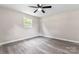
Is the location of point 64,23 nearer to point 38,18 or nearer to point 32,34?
point 38,18

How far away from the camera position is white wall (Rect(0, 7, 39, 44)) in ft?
4.84

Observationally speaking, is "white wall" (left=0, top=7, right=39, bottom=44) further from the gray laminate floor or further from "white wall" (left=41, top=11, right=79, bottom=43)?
"white wall" (left=41, top=11, right=79, bottom=43)

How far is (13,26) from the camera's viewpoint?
60.0 inches

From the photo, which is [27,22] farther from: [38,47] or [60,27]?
[60,27]

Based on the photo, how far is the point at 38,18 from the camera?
1610 mm

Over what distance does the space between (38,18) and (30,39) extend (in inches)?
19.3

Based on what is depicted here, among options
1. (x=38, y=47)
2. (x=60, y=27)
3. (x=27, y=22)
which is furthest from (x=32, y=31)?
(x=60, y=27)

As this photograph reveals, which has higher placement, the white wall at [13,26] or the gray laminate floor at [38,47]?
the white wall at [13,26]

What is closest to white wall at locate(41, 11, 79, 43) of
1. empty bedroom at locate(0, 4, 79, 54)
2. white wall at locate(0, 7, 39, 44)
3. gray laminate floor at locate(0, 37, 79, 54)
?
empty bedroom at locate(0, 4, 79, 54)

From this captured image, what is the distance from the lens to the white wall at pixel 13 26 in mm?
1474

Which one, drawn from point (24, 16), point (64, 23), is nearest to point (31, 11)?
point (24, 16)

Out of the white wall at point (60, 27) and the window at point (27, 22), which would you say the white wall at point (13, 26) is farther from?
the white wall at point (60, 27)

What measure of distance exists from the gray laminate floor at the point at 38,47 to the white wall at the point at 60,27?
0.47 ft

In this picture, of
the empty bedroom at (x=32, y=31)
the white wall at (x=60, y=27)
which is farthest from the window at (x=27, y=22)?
the white wall at (x=60, y=27)
